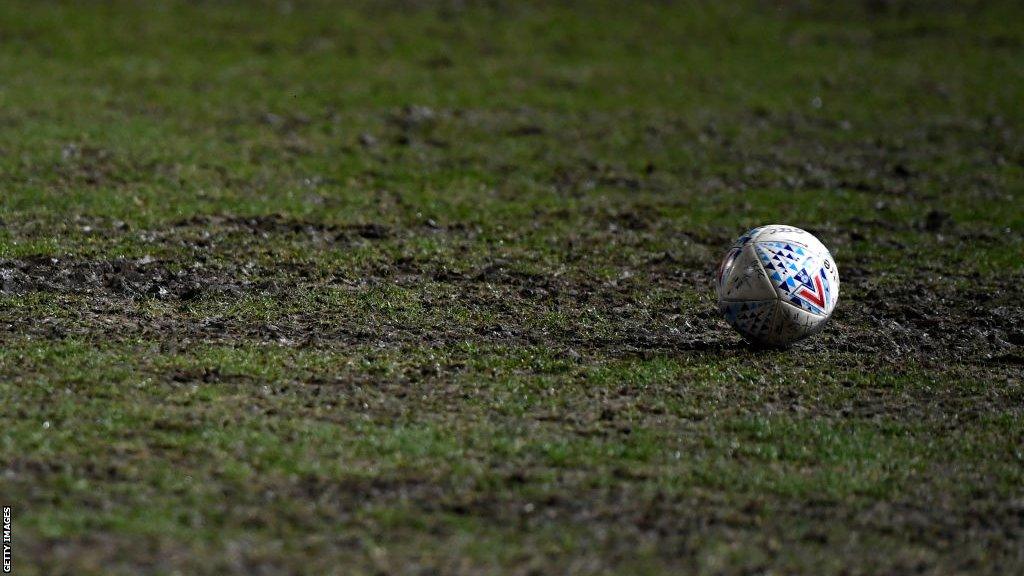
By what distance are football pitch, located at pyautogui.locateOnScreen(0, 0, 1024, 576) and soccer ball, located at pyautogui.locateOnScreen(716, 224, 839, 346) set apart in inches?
12.1

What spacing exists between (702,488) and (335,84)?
645 inches

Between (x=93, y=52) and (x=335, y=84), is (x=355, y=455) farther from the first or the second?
(x=93, y=52)

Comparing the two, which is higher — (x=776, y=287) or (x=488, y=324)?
(x=776, y=287)

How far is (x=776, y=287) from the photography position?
33.1ft

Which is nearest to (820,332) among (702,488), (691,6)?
(702,488)

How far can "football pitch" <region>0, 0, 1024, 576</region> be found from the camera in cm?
712

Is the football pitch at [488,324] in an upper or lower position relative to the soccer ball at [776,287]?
lower

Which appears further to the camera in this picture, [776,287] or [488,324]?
[488,324]

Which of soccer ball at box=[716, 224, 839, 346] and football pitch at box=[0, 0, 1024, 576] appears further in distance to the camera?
soccer ball at box=[716, 224, 839, 346]

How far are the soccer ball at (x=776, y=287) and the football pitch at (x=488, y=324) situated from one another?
12.1 inches

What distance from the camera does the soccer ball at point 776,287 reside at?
10125 millimetres

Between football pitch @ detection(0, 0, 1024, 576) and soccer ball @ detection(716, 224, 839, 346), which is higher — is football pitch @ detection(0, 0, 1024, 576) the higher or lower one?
the lower one

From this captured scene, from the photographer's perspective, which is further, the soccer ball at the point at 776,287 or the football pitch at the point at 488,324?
the soccer ball at the point at 776,287

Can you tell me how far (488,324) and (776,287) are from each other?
2523 mm
